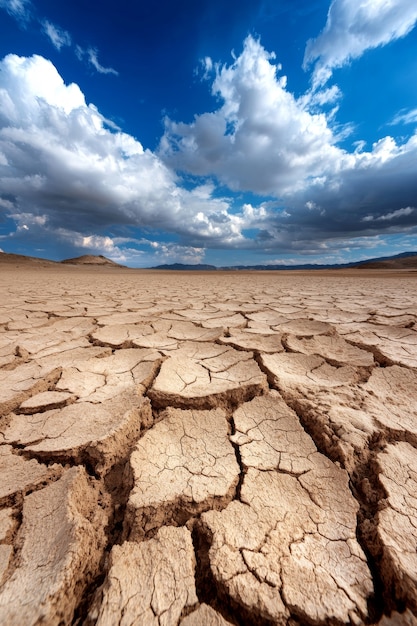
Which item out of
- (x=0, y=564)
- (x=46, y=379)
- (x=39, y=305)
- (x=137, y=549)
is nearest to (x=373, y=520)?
(x=137, y=549)

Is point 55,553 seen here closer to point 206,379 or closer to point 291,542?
point 291,542

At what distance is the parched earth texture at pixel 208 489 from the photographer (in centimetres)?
52

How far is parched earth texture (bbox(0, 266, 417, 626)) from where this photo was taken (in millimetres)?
519

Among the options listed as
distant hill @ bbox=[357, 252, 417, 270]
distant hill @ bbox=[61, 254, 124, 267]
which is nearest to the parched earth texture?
distant hill @ bbox=[357, 252, 417, 270]

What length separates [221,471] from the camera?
816 millimetres

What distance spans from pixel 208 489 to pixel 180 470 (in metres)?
0.12

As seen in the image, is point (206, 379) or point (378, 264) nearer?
point (206, 379)

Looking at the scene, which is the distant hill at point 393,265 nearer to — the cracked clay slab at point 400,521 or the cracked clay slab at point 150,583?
the cracked clay slab at point 400,521

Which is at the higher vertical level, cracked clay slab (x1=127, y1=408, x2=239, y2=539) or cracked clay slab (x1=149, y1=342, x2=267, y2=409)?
cracked clay slab (x1=149, y1=342, x2=267, y2=409)

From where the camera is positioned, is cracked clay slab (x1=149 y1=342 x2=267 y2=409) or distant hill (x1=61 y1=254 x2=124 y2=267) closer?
cracked clay slab (x1=149 y1=342 x2=267 y2=409)

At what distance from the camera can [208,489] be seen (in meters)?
0.75

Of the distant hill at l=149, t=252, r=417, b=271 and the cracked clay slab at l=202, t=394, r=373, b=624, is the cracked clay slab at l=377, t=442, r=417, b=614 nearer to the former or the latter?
the cracked clay slab at l=202, t=394, r=373, b=624

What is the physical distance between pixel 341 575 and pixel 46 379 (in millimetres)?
1382

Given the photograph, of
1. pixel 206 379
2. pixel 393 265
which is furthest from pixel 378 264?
pixel 206 379
